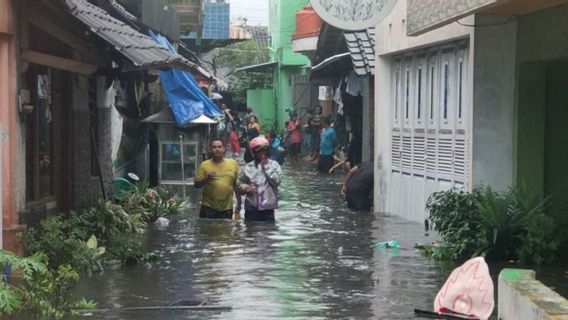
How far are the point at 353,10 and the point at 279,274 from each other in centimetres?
356

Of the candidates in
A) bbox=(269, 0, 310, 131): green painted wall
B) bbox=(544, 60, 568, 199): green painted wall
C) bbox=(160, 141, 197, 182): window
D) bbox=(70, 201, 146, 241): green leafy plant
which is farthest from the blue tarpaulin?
bbox=(269, 0, 310, 131): green painted wall

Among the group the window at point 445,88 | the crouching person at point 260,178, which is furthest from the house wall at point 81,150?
the window at point 445,88

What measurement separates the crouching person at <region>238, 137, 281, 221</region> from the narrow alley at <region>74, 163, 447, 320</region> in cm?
39

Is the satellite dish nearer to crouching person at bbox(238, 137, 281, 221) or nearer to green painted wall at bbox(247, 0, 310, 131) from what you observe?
crouching person at bbox(238, 137, 281, 221)

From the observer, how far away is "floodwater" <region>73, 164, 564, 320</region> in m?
8.23

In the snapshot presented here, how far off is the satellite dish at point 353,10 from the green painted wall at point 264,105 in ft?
130

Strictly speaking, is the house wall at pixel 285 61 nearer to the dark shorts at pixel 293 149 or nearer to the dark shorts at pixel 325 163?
the dark shorts at pixel 293 149

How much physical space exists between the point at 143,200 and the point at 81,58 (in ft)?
12.1

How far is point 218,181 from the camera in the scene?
1387cm

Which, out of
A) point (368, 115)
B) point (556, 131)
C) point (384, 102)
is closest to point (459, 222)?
point (556, 131)

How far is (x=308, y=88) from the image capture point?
147ft

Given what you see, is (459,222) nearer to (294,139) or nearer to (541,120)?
(541,120)

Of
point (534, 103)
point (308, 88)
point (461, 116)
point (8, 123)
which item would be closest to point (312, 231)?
point (461, 116)

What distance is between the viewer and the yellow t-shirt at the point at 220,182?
45.4ft
